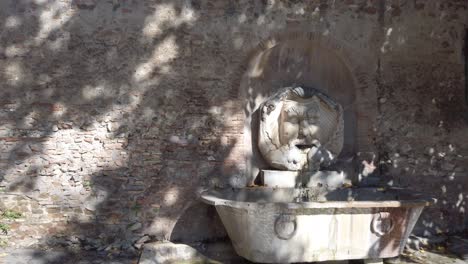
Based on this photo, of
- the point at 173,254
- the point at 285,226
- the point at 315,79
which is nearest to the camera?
the point at 285,226

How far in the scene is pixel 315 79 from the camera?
18.5 feet

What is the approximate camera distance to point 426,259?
4852mm

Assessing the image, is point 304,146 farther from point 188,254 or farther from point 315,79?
point 188,254

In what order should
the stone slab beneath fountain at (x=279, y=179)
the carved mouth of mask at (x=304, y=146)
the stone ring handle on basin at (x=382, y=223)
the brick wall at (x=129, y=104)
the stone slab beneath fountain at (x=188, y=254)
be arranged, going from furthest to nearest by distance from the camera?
the carved mouth of mask at (x=304, y=146) → the stone slab beneath fountain at (x=279, y=179) → the brick wall at (x=129, y=104) → the stone slab beneath fountain at (x=188, y=254) → the stone ring handle on basin at (x=382, y=223)

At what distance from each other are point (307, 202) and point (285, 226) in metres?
0.32

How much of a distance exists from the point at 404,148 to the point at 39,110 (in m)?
4.68

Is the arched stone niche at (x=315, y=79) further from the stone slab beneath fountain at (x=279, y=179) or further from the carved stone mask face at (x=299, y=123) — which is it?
the carved stone mask face at (x=299, y=123)

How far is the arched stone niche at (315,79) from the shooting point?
212 inches

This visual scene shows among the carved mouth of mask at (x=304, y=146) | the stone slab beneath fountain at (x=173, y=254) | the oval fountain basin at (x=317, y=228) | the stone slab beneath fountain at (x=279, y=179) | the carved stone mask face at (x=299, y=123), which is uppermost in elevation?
the carved stone mask face at (x=299, y=123)

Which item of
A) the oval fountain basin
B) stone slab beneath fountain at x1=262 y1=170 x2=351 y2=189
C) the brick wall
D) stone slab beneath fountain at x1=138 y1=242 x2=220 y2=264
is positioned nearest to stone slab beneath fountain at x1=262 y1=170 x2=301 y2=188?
stone slab beneath fountain at x1=262 y1=170 x2=351 y2=189

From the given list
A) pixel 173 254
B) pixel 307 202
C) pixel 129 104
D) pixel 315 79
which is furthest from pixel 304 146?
pixel 129 104

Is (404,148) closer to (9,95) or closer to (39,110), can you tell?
(39,110)

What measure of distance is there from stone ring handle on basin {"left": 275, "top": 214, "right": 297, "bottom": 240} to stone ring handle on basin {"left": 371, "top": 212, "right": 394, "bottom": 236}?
863 mm

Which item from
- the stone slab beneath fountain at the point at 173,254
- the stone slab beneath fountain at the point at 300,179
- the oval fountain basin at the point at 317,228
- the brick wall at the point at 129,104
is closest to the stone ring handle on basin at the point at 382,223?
the oval fountain basin at the point at 317,228
